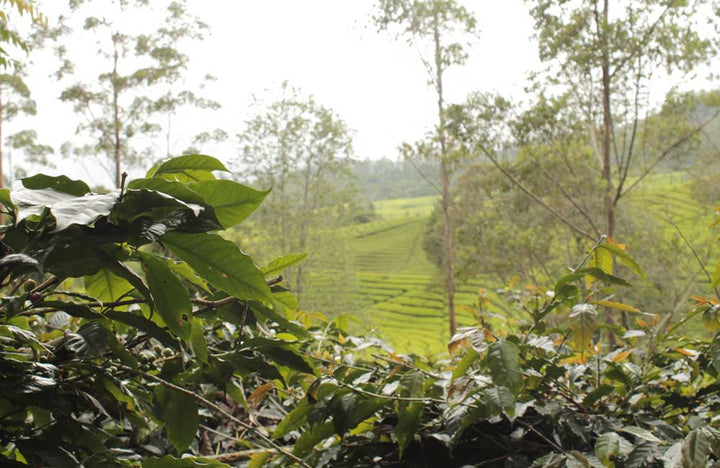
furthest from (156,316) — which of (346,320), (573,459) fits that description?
(346,320)

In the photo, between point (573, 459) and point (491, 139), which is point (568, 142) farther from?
point (573, 459)

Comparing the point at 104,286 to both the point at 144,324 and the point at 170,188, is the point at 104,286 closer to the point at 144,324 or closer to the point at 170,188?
the point at 144,324

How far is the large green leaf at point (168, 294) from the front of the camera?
354 millimetres

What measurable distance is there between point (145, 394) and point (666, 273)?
8622 mm

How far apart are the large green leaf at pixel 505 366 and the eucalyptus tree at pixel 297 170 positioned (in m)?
10.3

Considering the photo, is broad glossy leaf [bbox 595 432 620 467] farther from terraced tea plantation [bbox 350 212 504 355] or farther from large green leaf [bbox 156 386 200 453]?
terraced tea plantation [bbox 350 212 504 355]

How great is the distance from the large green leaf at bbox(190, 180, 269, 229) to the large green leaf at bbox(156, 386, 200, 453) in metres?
0.20

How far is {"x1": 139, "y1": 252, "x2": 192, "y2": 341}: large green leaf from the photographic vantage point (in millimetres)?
354

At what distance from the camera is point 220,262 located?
36 cm

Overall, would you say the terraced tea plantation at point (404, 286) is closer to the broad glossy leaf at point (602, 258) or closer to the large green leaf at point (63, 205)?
the broad glossy leaf at point (602, 258)

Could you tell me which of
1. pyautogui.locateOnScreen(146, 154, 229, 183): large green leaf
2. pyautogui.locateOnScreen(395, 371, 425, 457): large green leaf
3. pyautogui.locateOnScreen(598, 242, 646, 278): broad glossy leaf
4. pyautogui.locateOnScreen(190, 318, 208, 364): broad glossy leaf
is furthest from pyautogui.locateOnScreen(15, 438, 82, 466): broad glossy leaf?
pyautogui.locateOnScreen(598, 242, 646, 278): broad glossy leaf

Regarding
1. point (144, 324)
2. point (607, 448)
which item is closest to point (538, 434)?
point (607, 448)

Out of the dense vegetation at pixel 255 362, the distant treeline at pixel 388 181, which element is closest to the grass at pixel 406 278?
the distant treeline at pixel 388 181

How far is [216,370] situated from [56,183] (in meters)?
0.24
